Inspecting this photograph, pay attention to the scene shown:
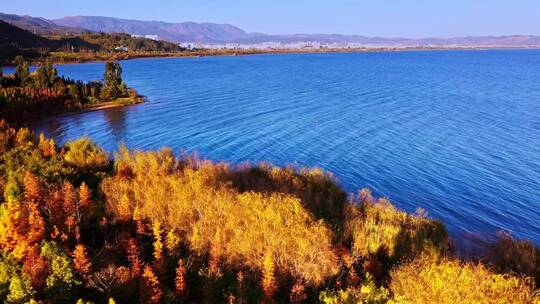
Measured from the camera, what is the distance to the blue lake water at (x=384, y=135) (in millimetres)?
36156

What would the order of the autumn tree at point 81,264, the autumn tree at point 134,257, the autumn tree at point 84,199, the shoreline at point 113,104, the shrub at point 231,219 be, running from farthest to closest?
the shoreline at point 113,104
the autumn tree at point 84,199
the shrub at point 231,219
the autumn tree at point 134,257
the autumn tree at point 81,264

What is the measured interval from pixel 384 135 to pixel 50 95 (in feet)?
181

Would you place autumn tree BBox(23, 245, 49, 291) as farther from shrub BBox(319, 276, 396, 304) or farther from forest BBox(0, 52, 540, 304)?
shrub BBox(319, 276, 396, 304)

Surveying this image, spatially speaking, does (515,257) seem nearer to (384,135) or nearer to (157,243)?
(157,243)

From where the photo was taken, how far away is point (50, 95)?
7256 centimetres

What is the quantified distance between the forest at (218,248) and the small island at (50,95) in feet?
128

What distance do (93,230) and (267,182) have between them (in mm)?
12141

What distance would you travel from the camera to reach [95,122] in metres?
64.8

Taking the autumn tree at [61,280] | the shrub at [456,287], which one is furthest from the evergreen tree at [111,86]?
the shrub at [456,287]

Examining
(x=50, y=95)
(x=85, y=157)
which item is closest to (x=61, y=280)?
(x=85, y=157)

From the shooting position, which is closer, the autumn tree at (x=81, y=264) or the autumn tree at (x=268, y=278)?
the autumn tree at (x=268, y=278)

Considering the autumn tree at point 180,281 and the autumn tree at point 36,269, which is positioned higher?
the autumn tree at point 36,269

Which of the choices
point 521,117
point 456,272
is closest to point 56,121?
point 456,272

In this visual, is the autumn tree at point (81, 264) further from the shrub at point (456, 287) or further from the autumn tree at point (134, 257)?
the shrub at point (456, 287)
